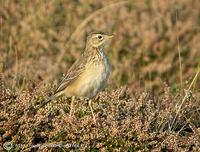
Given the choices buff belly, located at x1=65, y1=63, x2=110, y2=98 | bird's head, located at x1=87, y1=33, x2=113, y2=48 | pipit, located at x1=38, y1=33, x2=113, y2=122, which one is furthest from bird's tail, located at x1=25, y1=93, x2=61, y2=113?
bird's head, located at x1=87, y1=33, x2=113, y2=48

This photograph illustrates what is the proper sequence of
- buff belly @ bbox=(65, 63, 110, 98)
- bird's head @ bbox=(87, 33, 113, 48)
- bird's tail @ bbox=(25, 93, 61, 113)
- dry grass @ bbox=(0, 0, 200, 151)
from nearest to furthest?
dry grass @ bbox=(0, 0, 200, 151)
bird's tail @ bbox=(25, 93, 61, 113)
buff belly @ bbox=(65, 63, 110, 98)
bird's head @ bbox=(87, 33, 113, 48)

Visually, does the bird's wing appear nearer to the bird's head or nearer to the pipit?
the pipit

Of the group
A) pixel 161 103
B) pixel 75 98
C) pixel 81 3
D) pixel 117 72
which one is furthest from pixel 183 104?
pixel 81 3

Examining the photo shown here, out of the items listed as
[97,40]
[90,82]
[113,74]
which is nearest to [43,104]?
[90,82]

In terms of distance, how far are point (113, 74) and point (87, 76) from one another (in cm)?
314

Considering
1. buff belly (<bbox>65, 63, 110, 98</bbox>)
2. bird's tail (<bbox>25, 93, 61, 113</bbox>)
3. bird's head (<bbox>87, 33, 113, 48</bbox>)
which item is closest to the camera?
bird's tail (<bbox>25, 93, 61, 113</bbox>)

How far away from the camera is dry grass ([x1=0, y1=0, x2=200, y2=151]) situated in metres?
6.30

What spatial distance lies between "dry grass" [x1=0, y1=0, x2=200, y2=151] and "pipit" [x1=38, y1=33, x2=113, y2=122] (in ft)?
0.33

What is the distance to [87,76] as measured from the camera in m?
7.34

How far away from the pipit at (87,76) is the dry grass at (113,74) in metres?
0.10

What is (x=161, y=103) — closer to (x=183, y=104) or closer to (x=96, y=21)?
(x=183, y=104)

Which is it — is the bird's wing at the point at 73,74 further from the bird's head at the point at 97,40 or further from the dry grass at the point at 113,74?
the bird's head at the point at 97,40

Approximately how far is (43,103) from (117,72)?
3.60 m

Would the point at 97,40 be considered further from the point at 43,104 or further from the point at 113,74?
the point at 113,74
